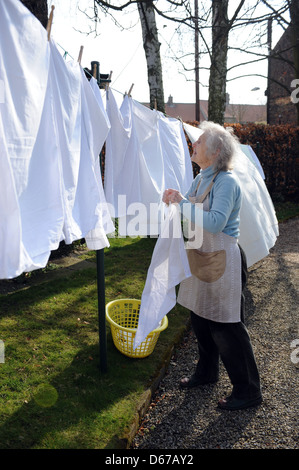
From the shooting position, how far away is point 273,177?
11289 mm

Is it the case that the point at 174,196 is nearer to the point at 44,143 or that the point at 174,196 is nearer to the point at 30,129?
the point at 44,143

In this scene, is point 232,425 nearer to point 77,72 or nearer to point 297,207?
point 77,72

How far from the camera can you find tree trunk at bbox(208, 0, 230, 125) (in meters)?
7.90

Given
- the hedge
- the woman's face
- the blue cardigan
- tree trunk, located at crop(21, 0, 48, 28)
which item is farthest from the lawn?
the hedge

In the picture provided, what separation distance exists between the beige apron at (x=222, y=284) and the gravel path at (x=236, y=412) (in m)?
0.73

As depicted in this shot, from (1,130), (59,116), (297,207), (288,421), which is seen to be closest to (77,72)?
(59,116)

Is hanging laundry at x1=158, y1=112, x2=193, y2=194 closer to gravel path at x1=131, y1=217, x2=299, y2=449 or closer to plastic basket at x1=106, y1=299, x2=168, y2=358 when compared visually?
plastic basket at x1=106, y1=299, x2=168, y2=358

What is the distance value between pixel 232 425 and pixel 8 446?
1.45 meters

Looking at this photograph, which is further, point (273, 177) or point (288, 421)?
point (273, 177)

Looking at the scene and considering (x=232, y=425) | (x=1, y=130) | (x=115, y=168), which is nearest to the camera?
(x=1, y=130)

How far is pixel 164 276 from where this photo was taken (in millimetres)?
2514

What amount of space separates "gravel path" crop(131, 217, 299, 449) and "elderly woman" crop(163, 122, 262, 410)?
14 cm

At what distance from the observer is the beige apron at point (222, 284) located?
2449mm

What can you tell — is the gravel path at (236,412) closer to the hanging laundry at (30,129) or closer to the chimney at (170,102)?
the hanging laundry at (30,129)
